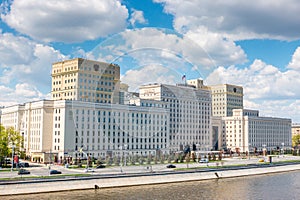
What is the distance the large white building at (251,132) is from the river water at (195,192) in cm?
7907

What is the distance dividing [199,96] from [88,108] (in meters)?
28.0

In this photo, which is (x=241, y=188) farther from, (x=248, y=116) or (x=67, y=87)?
(x=248, y=116)

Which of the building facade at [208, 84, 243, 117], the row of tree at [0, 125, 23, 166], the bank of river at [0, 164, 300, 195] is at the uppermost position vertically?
the building facade at [208, 84, 243, 117]

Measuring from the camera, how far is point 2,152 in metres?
63.7

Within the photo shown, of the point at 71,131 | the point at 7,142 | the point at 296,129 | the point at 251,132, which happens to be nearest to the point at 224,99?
the point at 251,132

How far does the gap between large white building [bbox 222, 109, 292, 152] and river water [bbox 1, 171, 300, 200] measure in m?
79.1

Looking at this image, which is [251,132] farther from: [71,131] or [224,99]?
[71,131]

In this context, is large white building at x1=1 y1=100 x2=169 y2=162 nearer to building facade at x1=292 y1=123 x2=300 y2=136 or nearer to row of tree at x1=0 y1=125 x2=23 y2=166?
row of tree at x1=0 y1=125 x2=23 y2=166

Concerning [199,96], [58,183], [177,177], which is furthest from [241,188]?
[58,183]

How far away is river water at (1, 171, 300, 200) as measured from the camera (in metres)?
40.8

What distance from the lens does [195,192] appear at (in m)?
44.6

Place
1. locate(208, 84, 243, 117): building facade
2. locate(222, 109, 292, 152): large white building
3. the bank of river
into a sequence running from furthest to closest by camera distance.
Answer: locate(208, 84, 243, 117): building facade, locate(222, 109, 292, 152): large white building, the bank of river

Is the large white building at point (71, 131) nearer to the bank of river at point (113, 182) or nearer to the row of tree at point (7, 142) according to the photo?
the row of tree at point (7, 142)

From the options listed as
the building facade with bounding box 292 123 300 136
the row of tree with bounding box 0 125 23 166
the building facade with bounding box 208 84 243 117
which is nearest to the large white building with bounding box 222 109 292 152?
the building facade with bounding box 208 84 243 117
